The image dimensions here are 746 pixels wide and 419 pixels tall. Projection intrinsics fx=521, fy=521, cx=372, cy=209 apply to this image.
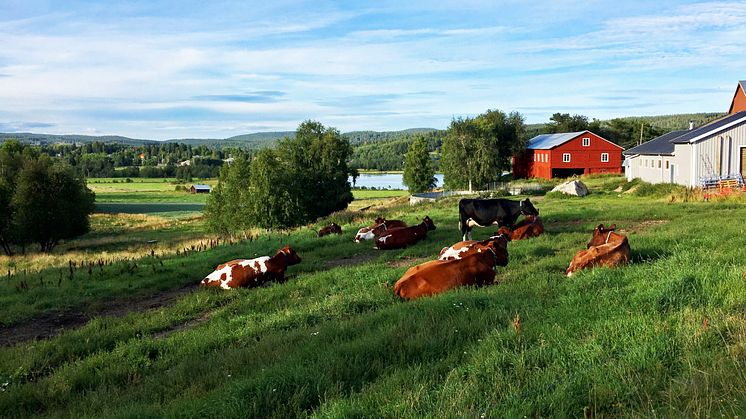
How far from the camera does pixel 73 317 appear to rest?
10.6 metres

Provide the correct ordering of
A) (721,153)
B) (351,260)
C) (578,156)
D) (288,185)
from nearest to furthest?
(351,260) < (721,153) < (288,185) < (578,156)

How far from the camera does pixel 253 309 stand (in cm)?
971

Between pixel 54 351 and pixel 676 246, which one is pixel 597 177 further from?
pixel 54 351

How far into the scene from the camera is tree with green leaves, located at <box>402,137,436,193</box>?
3327 inches

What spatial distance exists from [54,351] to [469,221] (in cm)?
1290

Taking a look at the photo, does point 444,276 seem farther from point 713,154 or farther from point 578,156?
point 578,156

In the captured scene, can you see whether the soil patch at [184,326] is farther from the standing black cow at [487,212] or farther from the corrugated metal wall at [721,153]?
the corrugated metal wall at [721,153]

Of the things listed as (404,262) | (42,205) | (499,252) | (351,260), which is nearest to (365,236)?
(351,260)

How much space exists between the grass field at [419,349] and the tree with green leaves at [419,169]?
73.4m

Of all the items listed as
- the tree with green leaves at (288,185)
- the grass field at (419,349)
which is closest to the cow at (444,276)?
the grass field at (419,349)

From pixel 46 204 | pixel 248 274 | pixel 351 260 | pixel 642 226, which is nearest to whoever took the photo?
pixel 248 274

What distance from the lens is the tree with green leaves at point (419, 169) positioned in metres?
84.5

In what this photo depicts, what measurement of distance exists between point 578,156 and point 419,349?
66.3 metres

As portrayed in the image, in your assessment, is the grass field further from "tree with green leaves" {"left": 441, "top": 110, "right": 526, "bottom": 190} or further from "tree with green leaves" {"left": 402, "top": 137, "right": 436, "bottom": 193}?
"tree with green leaves" {"left": 402, "top": 137, "right": 436, "bottom": 193}
